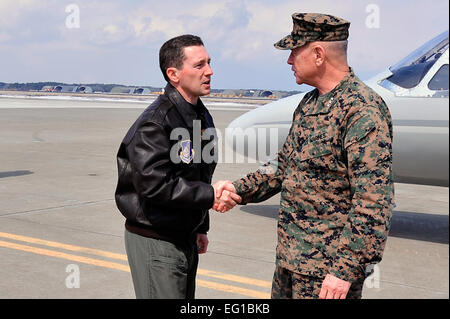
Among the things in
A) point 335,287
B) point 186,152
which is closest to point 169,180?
point 186,152

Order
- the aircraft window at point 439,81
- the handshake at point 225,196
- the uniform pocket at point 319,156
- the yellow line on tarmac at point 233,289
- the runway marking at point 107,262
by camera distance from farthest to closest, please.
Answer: the aircraft window at point 439,81
the runway marking at point 107,262
the yellow line on tarmac at point 233,289
the handshake at point 225,196
the uniform pocket at point 319,156

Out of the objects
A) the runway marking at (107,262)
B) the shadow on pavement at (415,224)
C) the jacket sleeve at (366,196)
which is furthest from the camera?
the shadow on pavement at (415,224)

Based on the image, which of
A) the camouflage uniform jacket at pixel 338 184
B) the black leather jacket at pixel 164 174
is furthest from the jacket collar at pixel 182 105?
the camouflage uniform jacket at pixel 338 184

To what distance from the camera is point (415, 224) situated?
8.73 m

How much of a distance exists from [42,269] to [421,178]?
13.4 feet

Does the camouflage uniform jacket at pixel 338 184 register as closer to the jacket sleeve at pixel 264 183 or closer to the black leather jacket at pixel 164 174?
the jacket sleeve at pixel 264 183

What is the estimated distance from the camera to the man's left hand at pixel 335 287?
2.79 meters

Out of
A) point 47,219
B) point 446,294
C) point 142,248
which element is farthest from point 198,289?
point 47,219

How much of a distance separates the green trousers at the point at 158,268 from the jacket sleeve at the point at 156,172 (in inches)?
9.6

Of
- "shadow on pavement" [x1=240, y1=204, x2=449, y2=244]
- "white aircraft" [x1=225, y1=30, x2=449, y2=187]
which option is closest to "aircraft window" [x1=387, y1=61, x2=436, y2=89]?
"white aircraft" [x1=225, y1=30, x2=449, y2=187]

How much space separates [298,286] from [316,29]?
118 cm

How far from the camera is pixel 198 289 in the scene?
579 cm

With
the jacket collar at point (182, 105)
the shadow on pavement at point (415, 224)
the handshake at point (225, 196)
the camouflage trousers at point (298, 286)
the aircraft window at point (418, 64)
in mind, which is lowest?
the shadow on pavement at point (415, 224)

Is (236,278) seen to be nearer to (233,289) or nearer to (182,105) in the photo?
(233,289)
